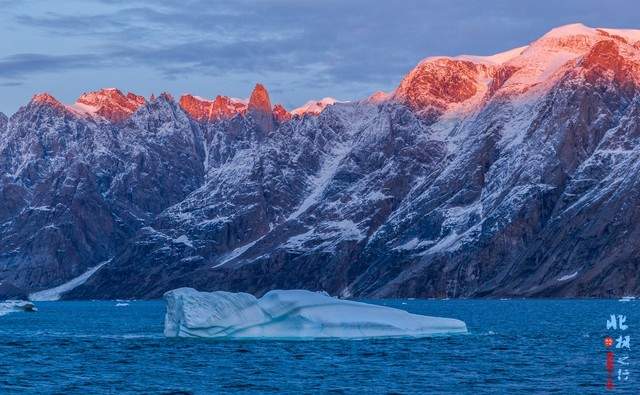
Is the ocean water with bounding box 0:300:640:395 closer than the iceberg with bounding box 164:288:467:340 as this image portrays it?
Yes

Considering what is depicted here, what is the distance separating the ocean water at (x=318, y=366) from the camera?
90625 millimetres

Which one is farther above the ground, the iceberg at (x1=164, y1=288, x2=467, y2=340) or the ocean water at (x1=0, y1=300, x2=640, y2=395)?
the iceberg at (x1=164, y1=288, x2=467, y2=340)

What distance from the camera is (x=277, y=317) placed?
430 ft

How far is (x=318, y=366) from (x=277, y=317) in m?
25.9

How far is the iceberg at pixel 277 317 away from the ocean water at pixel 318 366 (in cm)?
143

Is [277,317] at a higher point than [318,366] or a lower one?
higher

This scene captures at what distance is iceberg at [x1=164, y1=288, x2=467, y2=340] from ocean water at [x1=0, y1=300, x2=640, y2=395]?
4.68ft

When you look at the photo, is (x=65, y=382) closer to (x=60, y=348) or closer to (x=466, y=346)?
(x=60, y=348)

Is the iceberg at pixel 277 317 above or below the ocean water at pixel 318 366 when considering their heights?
above

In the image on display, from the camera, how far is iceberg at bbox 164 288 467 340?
424ft

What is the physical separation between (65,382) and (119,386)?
528 cm

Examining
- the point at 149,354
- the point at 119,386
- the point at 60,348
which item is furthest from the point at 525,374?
the point at 60,348

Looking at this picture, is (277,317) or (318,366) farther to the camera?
(277,317)

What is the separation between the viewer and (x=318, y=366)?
105 m
